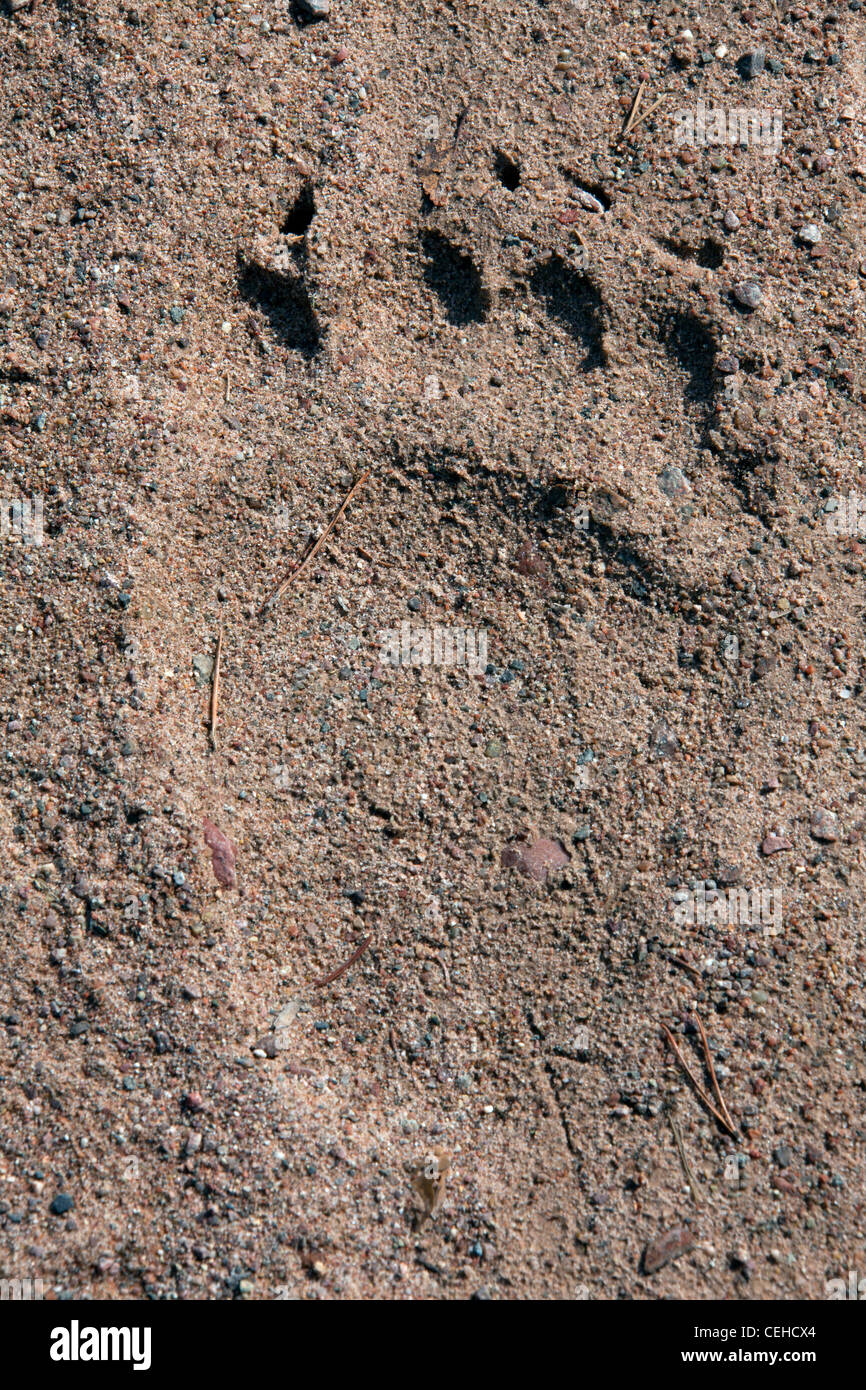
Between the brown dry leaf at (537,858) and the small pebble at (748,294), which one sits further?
the small pebble at (748,294)

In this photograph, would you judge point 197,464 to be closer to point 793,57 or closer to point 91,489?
point 91,489

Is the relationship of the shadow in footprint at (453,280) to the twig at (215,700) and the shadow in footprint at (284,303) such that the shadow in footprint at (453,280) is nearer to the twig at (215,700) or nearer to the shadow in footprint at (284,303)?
the shadow in footprint at (284,303)

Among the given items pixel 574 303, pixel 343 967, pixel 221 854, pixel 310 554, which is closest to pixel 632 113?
pixel 574 303

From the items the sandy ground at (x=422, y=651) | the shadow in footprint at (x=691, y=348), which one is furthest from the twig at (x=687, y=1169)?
the shadow in footprint at (x=691, y=348)

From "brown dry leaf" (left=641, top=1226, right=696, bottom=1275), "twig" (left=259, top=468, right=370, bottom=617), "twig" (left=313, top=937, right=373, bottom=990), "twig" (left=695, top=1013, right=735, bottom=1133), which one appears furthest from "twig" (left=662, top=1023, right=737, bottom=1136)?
"twig" (left=259, top=468, right=370, bottom=617)

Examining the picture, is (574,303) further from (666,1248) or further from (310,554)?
(666,1248)

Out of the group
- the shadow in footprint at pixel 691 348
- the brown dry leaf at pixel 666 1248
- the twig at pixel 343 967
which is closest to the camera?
the brown dry leaf at pixel 666 1248
